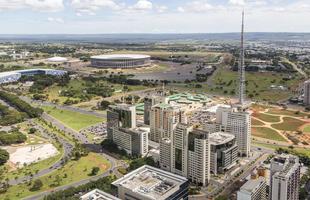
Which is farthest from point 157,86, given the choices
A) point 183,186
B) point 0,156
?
point 183,186

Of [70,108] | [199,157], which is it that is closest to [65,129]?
[70,108]

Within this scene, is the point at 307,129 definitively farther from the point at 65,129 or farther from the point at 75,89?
the point at 75,89

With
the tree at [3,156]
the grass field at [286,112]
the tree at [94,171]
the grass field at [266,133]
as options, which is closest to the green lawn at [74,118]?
the tree at [3,156]

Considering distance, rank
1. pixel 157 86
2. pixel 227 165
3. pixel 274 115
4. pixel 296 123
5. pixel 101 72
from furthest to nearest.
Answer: pixel 101 72 → pixel 157 86 → pixel 274 115 → pixel 296 123 → pixel 227 165

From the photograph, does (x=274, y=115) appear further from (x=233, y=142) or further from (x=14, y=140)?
(x=14, y=140)

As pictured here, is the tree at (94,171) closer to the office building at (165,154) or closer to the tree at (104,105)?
the office building at (165,154)
